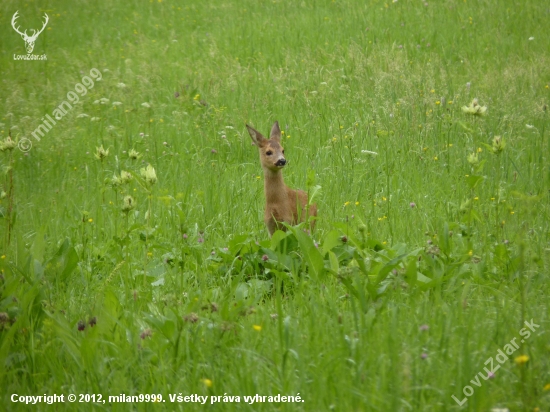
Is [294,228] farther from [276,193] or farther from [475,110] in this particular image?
[276,193]

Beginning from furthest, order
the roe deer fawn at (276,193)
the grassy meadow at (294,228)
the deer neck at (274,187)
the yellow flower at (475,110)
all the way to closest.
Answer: the deer neck at (274,187), the roe deer fawn at (276,193), the yellow flower at (475,110), the grassy meadow at (294,228)

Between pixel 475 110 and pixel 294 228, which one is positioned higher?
pixel 475 110

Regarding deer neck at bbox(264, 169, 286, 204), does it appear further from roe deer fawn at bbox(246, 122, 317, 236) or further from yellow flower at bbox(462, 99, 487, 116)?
yellow flower at bbox(462, 99, 487, 116)

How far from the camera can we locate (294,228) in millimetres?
4395

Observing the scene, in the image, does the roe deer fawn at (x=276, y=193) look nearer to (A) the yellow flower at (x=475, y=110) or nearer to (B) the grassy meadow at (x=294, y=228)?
(B) the grassy meadow at (x=294, y=228)

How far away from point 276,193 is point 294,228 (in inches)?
81.0

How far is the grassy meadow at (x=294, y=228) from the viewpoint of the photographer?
3244 millimetres

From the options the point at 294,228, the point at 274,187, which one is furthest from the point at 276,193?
the point at 294,228

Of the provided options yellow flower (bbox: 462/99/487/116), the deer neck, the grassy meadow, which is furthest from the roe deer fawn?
yellow flower (bbox: 462/99/487/116)

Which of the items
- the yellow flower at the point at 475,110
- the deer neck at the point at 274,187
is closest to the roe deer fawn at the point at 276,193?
the deer neck at the point at 274,187

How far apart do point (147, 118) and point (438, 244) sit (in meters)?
6.14

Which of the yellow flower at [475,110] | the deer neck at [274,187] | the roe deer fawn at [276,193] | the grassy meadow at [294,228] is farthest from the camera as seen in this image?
the deer neck at [274,187]

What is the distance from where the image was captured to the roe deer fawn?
20.5 ft

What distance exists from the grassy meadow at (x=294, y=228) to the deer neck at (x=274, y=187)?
0.23 metres
